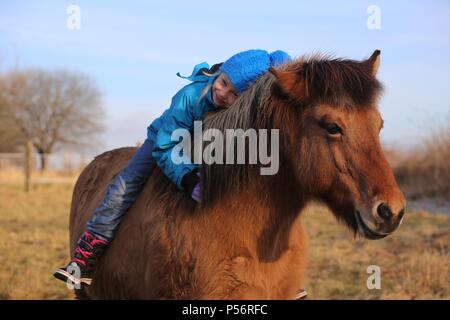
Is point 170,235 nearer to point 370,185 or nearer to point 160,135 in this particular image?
point 160,135

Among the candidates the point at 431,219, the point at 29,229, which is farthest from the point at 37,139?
the point at 431,219

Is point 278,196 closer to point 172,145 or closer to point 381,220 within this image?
point 381,220

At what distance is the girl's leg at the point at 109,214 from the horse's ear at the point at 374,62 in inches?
65.0

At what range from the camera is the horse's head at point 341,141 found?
256 centimetres

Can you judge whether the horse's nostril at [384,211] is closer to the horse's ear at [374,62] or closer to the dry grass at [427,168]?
the horse's ear at [374,62]

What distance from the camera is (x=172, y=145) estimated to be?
3.39 meters

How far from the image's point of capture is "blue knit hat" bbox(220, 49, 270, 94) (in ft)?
10.6

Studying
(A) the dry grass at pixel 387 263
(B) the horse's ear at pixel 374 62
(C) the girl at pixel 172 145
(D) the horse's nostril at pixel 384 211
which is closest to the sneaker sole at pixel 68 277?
(C) the girl at pixel 172 145

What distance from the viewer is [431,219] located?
1218cm

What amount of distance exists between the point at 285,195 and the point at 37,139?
3528cm

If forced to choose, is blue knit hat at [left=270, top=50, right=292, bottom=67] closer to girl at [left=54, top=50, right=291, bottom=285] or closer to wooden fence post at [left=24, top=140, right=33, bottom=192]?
girl at [left=54, top=50, right=291, bottom=285]
